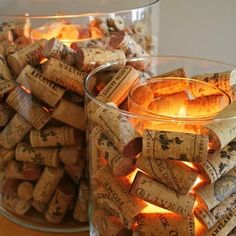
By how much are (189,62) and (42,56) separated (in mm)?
207

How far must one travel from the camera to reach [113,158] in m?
0.44

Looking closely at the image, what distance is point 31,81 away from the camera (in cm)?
56

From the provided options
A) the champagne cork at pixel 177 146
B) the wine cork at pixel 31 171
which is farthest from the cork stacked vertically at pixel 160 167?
the wine cork at pixel 31 171

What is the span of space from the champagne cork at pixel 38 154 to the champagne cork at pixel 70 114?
0.16 ft

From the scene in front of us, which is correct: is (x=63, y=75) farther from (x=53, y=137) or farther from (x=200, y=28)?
(x=200, y=28)

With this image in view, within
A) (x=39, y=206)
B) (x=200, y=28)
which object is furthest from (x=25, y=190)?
→ (x=200, y=28)

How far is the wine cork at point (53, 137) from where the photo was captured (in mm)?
576

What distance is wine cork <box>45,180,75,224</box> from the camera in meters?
0.61

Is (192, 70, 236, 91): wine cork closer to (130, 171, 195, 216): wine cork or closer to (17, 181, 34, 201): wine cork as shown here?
(130, 171, 195, 216): wine cork

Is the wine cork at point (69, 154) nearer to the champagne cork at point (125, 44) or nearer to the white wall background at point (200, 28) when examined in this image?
the champagne cork at point (125, 44)

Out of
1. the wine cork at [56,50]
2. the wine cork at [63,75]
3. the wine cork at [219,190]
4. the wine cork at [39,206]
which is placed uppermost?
the wine cork at [56,50]

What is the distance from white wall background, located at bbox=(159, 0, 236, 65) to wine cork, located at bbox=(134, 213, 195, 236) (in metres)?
0.48

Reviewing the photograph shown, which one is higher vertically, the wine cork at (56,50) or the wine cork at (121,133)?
the wine cork at (56,50)

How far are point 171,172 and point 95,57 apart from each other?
0.69ft
